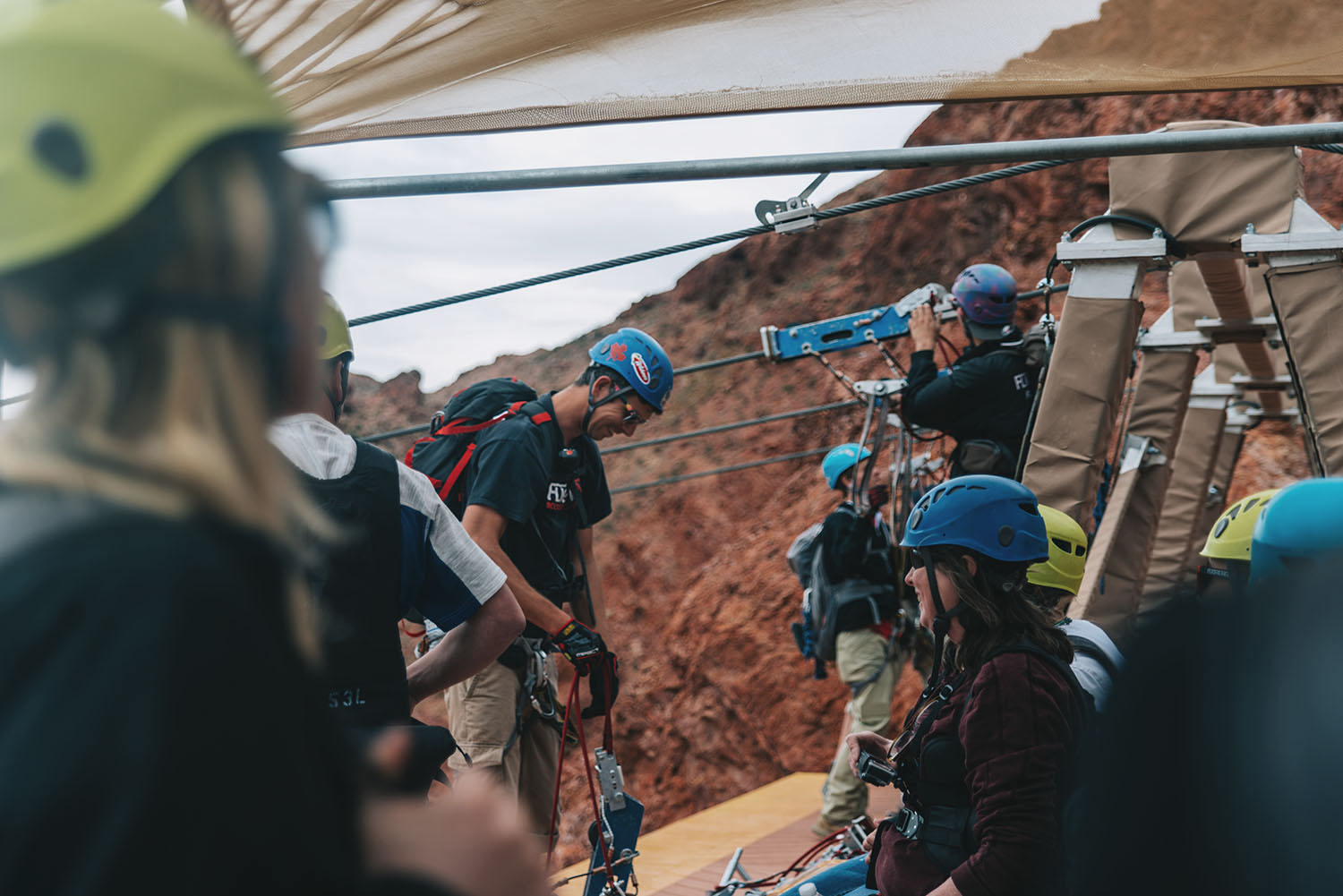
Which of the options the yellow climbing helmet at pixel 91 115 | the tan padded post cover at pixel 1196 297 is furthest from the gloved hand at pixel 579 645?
the tan padded post cover at pixel 1196 297

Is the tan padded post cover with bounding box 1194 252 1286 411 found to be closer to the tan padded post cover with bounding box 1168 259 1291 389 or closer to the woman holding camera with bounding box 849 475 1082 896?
the tan padded post cover with bounding box 1168 259 1291 389

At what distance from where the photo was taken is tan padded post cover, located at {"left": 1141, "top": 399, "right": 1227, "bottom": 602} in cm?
950

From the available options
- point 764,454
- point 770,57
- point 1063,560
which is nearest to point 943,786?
point 1063,560

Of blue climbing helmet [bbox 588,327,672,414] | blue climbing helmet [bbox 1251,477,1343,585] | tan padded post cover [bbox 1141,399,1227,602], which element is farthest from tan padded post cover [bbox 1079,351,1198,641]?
blue climbing helmet [bbox 1251,477,1343,585]

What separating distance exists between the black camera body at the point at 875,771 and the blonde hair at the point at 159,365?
8.48ft

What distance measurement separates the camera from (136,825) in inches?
24.6

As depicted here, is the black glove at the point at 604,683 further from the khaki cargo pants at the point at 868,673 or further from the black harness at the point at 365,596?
the khaki cargo pants at the point at 868,673

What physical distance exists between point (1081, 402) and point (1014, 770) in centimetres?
292

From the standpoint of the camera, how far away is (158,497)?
0.70 metres

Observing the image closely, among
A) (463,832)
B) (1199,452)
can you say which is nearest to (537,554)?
(463,832)

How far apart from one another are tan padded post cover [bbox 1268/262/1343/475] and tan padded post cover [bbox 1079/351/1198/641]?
1.73 meters

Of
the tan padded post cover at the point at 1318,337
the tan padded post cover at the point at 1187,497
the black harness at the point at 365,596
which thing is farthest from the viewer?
the tan padded post cover at the point at 1187,497

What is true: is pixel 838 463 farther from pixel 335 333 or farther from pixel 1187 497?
pixel 335 333

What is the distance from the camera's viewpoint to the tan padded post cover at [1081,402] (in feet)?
16.3
